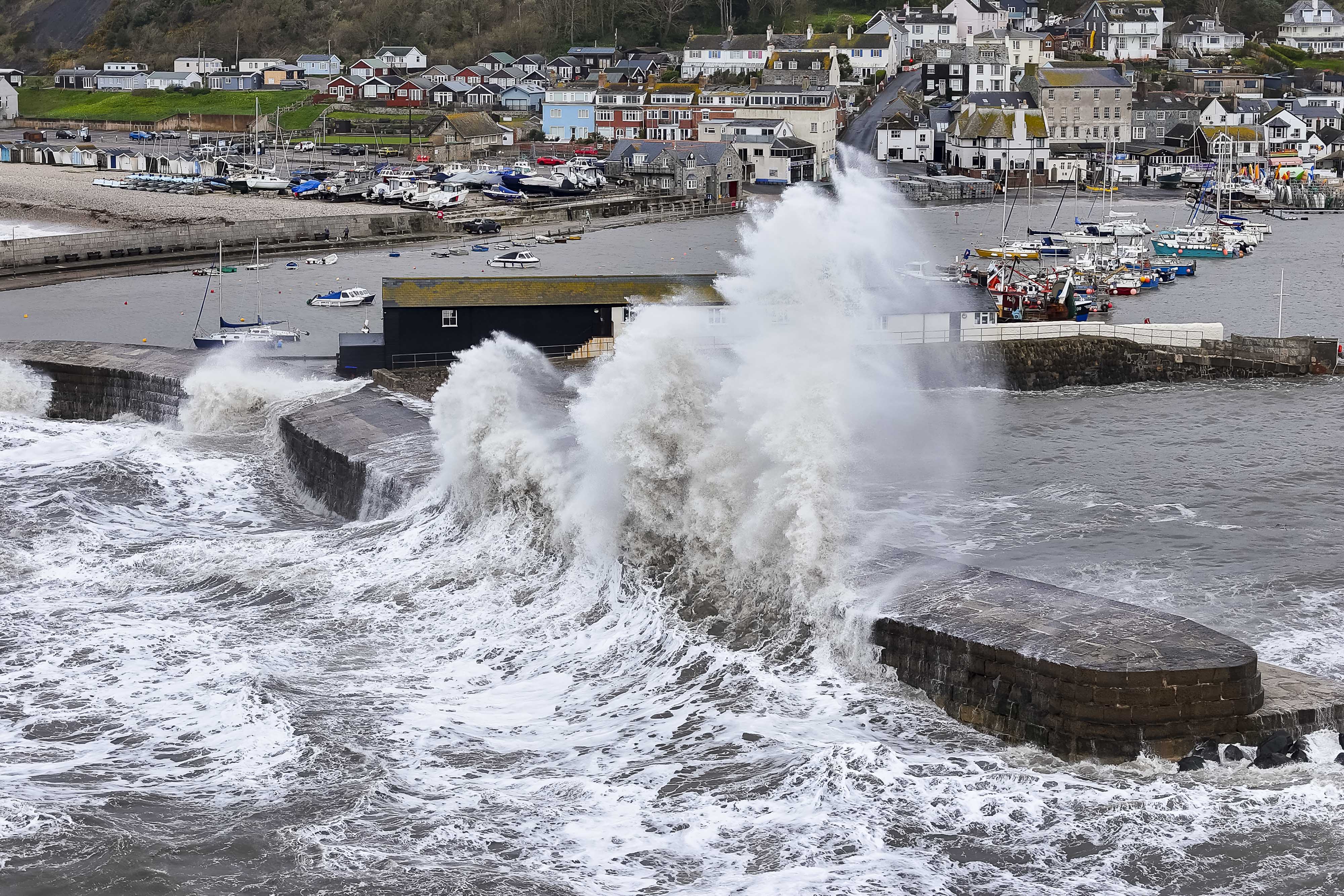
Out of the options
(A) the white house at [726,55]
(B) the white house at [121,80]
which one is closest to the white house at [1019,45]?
(A) the white house at [726,55]

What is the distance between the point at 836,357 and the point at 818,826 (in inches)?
344

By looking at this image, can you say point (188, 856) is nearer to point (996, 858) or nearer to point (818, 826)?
point (818, 826)

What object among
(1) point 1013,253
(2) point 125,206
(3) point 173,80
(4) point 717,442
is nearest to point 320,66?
(3) point 173,80

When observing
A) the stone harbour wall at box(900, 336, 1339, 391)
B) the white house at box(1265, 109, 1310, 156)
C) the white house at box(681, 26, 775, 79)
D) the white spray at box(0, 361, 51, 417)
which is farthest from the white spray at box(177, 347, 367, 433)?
the white house at box(681, 26, 775, 79)

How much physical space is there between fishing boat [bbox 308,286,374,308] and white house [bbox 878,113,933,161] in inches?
2048

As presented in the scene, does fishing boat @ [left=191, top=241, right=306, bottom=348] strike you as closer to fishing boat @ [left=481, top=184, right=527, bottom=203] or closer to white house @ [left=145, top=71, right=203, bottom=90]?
fishing boat @ [left=481, top=184, right=527, bottom=203]

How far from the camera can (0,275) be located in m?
53.4

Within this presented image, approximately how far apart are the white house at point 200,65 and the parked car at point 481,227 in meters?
65.6

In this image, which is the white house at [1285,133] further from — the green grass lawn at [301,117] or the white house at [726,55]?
the green grass lawn at [301,117]

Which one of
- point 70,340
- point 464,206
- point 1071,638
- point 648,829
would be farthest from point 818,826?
point 464,206

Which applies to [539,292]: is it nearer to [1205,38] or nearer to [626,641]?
[626,641]

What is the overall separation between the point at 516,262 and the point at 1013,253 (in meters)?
19.0

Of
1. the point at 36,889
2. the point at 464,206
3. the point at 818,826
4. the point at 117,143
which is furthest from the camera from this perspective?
the point at 117,143

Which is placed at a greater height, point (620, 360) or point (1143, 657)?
point (620, 360)
